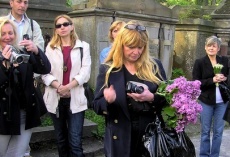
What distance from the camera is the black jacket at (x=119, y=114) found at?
261 cm

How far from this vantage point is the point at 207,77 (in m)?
4.66

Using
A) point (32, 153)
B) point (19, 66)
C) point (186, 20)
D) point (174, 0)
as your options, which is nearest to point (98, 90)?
point (19, 66)

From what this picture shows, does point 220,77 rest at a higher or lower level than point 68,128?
higher

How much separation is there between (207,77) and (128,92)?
7.93ft

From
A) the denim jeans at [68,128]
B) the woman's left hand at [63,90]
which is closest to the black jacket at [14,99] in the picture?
the woman's left hand at [63,90]

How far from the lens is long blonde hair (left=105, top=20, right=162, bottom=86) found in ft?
8.53

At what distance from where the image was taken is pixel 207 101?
15.1 feet

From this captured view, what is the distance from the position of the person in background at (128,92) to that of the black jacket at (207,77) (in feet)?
6.73

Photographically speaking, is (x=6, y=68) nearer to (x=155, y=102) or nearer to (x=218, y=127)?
(x=155, y=102)

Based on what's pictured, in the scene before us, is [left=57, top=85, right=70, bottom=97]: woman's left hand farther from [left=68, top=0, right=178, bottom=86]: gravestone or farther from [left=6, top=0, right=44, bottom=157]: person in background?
[left=68, top=0, right=178, bottom=86]: gravestone

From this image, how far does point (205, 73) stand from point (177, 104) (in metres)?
2.32

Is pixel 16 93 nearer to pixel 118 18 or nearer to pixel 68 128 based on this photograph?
pixel 68 128

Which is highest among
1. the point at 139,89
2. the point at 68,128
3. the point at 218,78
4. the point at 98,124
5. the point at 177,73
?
the point at 139,89

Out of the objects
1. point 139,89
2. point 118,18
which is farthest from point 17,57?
point 118,18
